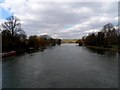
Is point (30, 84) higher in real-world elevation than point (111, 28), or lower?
lower

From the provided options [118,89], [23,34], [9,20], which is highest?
[9,20]

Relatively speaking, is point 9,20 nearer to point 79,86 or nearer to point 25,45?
point 25,45

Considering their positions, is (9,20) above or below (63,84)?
above

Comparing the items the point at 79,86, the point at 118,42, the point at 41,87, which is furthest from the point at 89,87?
the point at 118,42

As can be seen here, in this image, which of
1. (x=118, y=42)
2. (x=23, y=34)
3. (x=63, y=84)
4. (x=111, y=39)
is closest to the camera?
(x=63, y=84)

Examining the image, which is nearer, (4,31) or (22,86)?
(22,86)

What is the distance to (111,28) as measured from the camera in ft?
198

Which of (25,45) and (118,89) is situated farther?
(25,45)

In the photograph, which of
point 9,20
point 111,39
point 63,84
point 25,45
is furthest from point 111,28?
point 63,84

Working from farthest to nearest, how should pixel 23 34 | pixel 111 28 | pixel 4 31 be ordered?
1. pixel 111 28
2. pixel 23 34
3. pixel 4 31

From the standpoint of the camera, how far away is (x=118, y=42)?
5250cm

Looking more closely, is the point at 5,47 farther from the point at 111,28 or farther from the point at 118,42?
the point at 111,28

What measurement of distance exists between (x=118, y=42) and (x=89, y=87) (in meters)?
43.1

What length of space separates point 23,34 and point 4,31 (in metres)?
8.61
